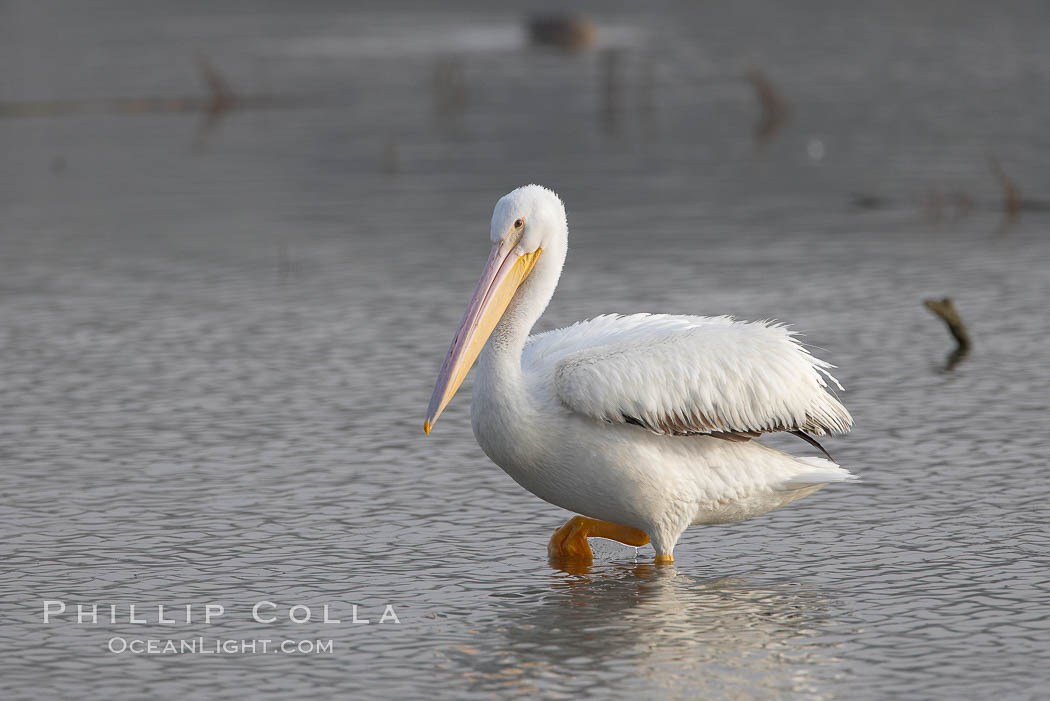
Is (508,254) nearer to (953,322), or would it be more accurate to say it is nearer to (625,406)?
(625,406)

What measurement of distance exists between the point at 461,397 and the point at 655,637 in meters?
3.90

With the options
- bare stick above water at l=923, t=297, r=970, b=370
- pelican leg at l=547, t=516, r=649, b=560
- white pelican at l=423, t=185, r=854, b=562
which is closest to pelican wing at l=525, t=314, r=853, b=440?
white pelican at l=423, t=185, r=854, b=562

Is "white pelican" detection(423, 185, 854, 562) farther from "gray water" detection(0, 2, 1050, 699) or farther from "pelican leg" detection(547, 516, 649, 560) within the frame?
"gray water" detection(0, 2, 1050, 699)

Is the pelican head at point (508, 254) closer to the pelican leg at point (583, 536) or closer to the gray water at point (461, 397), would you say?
the pelican leg at point (583, 536)

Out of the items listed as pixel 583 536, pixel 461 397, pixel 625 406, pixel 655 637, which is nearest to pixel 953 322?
pixel 461 397

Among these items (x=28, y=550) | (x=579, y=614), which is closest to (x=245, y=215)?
(x=28, y=550)

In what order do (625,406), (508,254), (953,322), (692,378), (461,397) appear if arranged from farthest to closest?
(953,322) → (461,397) → (508,254) → (692,378) → (625,406)

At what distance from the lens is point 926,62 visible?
30719 millimetres

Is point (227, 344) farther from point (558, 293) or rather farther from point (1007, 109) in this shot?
point (1007, 109)

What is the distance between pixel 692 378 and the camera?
640 cm

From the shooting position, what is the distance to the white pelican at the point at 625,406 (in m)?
6.34

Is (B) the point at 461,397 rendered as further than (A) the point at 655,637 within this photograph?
Yes

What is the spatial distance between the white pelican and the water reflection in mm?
260

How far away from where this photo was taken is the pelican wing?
6.30 m
